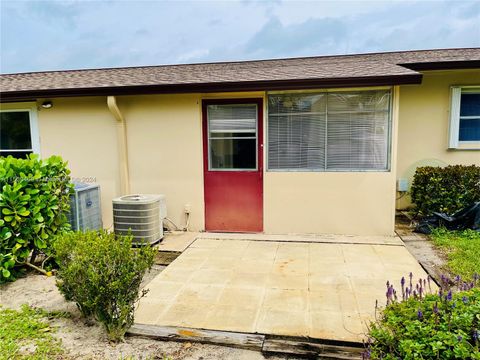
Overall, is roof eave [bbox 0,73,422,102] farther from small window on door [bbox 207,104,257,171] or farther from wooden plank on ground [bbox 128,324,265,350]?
wooden plank on ground [bbox 128,324,265,350]

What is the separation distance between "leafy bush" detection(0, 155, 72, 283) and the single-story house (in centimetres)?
178

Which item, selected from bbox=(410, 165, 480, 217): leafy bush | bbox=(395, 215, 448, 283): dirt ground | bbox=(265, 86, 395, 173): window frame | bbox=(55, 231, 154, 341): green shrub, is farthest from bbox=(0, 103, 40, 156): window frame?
bbox=(410, 165, 480, 217): leafy bush

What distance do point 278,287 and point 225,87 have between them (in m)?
3.38

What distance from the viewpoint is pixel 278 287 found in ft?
12.8

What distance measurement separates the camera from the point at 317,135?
19.3ft

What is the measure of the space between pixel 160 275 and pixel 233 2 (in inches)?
403

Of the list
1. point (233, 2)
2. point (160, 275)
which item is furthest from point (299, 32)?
point (160, 275)

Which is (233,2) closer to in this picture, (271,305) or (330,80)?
(330,80)

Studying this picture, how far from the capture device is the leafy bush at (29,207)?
406cm

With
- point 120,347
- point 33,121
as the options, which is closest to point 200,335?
point 120,347

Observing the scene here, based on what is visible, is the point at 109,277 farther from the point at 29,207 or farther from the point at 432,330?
the point at 432,330

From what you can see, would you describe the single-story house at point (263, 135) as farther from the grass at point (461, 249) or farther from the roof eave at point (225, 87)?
the grass at point (461, 249)

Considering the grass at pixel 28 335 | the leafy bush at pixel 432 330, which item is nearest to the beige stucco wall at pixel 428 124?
the leafy bush at pixel 432 330

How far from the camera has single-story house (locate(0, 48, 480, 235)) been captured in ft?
18.8
